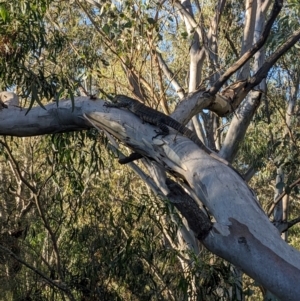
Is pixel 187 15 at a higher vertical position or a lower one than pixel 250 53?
higher

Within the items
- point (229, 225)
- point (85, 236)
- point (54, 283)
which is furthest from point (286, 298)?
point (85, 236)

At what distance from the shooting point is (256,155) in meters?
6.49

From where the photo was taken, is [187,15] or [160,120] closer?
[160,120]

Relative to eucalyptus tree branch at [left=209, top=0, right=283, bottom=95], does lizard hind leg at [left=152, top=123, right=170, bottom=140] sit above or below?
below

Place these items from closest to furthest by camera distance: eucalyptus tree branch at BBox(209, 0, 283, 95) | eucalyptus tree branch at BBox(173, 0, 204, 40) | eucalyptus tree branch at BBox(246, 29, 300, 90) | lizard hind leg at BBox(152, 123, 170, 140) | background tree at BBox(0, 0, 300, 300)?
background tree at BBox(0, 0, 300, 300) < lizard hind leg at BBox(152, 123, 170, 140) < eucalyptus tree branch at BBox(209, 0, 283, 95) < eucalyptus tree branch at BBox(246, 29, 300, 90) < eucalyptus tree branch at BBox(173, 0, 204, 40)

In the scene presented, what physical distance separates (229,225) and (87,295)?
2306 mm

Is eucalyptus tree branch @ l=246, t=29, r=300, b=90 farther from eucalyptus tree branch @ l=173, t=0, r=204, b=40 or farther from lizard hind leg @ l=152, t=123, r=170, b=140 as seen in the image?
eucalyptus tree branch @ l=173, t=0, r=204, b=40

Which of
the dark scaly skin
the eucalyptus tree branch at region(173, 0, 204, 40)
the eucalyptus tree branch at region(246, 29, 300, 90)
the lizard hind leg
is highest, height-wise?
the eucalyptus tree branch at region(173, 0, 204, 40)

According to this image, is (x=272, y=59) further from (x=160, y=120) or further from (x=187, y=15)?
(x=187, y=15)

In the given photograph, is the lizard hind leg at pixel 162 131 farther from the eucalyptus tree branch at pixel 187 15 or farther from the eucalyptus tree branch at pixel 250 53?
the eucalyptus tree branch at pixel 187 15

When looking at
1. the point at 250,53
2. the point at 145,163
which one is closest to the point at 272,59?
the point at 250,53

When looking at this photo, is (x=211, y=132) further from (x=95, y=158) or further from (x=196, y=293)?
(x=196, y=293)

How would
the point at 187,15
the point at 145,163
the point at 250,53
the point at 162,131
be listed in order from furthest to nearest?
the point at 187,15 → the point at 145,163 → the point at 250,53 → the point at 162,131

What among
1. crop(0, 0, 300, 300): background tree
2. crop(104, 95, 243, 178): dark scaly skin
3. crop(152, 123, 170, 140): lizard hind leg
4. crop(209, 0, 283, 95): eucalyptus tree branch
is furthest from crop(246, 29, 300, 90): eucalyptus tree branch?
crop(152, 123, 170, 140): lizard hind leg
